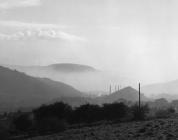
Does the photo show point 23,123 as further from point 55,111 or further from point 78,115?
point 78,115

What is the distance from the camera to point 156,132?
142ft

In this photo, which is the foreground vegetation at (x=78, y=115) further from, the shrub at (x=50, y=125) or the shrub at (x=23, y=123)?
the shrub at (x=50, y=125)

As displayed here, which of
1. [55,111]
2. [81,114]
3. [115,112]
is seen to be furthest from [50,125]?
[115,112]

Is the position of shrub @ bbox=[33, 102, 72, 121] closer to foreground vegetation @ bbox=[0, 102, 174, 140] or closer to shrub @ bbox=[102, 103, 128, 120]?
foreground vegetation @ bbox=[0, 102, 174, 140]

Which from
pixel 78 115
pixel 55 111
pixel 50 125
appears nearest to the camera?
pixel 50 125

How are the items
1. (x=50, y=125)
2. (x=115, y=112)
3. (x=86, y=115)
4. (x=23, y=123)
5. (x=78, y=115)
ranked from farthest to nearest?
(x=115, y=112) < (x=86, y=115) < (x=78, y=115) < (x=23, y=123) < (x=50, y=125)

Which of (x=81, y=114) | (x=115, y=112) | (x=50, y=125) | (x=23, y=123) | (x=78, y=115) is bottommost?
(x=50, y=125)

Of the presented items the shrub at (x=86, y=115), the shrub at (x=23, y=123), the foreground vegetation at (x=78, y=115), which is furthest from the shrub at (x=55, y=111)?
the shrub at (x=23, y=123)

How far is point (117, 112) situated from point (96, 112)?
602 centimetres

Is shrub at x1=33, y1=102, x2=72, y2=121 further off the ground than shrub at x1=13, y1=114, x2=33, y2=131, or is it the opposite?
shrub at x1=33, y1=102, x2=72, y2=121

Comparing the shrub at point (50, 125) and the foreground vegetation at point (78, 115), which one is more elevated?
the foreground vegetation at point (78, 115)

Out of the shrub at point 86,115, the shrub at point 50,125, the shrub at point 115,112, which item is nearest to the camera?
the shrub at point 50,125

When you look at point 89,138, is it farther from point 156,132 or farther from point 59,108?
point 59,108

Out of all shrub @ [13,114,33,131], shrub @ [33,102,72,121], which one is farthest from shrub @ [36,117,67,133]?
shrub @ [33,102,72,121]
